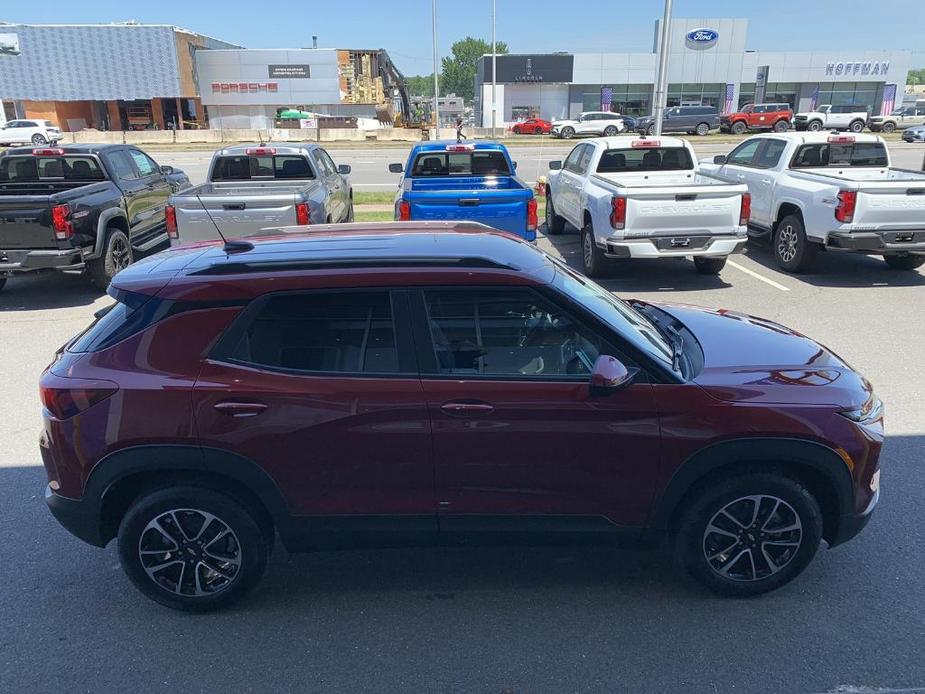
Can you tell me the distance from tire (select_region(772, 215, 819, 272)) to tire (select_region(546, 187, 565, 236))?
3.99 meters

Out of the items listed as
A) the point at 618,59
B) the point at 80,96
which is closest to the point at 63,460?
the point at 80,96

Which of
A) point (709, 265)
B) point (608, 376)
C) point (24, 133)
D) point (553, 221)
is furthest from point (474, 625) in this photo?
point (24, 133)

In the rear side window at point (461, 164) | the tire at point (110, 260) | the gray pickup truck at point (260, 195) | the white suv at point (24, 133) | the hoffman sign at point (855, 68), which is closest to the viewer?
the gray pickup truck at point (260, 195)

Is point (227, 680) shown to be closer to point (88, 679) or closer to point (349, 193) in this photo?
point (88, 679)

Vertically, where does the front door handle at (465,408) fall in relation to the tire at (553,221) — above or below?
above

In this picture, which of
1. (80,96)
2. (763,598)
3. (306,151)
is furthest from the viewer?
(80,96)

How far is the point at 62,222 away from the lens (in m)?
8.66

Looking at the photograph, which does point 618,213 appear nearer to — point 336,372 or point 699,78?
point 336,372

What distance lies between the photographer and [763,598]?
3.49 m

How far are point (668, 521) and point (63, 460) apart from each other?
2.84m

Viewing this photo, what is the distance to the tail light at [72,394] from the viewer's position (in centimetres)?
313

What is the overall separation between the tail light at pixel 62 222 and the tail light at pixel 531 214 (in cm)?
578

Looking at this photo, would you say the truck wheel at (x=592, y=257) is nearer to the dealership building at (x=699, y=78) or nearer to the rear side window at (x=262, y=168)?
the rear side window at (x=262, y=168)

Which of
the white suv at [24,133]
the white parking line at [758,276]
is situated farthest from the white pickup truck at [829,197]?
the white suv at [24,133]
